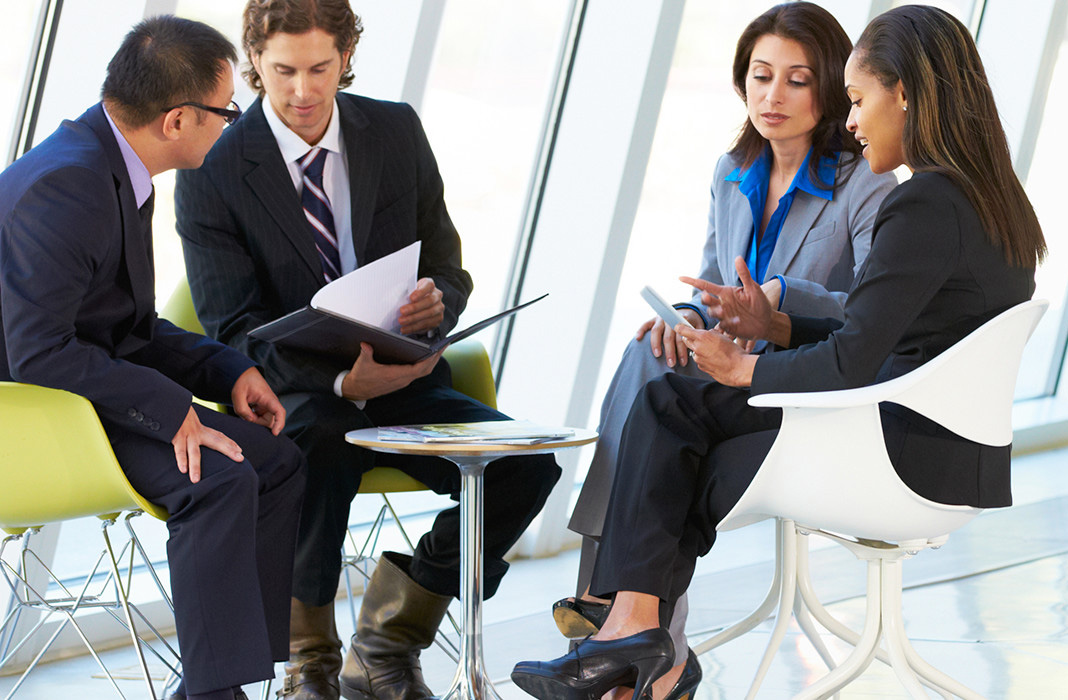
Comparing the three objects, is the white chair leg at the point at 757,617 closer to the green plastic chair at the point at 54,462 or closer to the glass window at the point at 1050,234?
the green plastic chair at the point at 54,462

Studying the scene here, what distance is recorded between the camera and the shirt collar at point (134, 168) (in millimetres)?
2344

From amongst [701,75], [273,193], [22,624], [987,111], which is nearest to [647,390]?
[987,111]

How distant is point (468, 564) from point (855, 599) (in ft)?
6.26

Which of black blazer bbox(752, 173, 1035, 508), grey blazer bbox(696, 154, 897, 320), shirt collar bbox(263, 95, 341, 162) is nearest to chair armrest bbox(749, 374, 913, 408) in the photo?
black blazer bbox(752, 173, 1035, 508)

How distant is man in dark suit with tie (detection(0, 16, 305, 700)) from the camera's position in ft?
7.04

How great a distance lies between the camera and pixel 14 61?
3.01 meters

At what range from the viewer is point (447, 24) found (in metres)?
3.88

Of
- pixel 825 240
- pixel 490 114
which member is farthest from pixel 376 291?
pixel 490 114

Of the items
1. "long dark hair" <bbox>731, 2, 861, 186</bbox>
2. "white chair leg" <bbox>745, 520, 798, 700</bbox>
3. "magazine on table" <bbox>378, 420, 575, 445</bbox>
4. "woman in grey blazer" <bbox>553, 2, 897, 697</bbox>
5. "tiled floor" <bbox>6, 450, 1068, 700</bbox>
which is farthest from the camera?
"tiled floor" <bbox>6, 450, 1068, 700</bbox>

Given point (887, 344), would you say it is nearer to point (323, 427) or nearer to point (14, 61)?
point (323, 427)

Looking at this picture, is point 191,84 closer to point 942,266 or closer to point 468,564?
point 468,564

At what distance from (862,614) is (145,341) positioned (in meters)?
2.35

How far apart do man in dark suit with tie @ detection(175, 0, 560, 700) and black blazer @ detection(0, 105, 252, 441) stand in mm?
392

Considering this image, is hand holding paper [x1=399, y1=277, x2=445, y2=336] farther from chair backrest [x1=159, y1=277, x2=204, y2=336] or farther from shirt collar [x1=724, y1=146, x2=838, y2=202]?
shirt collar [x1=724, y1=146, x2=838, y2=202]
